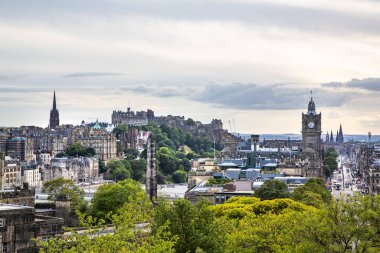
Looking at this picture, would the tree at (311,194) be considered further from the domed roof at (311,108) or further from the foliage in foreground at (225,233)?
the domed roof at (311,108)

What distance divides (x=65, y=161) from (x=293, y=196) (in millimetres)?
113346

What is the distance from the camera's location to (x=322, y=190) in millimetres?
96312

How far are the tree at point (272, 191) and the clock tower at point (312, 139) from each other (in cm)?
5776

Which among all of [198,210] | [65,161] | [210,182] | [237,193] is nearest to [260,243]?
[198,210]

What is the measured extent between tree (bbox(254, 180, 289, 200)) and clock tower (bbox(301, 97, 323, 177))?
57.8 metres

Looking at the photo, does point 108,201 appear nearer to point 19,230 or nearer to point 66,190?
point 66,190

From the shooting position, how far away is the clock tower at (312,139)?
158m

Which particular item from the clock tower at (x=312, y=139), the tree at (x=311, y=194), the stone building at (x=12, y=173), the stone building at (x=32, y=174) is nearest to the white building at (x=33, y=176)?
the stone building at (x=32, y=174)

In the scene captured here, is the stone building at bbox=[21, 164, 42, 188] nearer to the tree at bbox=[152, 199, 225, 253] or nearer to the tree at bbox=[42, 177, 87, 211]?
the tree at bbox=[42, 177, 87, 211]

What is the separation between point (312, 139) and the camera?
169625mm

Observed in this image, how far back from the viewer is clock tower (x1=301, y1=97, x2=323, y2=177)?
157750 millimetres

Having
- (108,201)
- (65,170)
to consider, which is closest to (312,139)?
(65,170)

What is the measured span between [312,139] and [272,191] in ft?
256

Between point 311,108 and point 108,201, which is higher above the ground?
point 311,108
